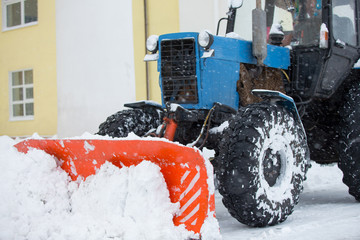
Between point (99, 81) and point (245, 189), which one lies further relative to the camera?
point (99, 81)

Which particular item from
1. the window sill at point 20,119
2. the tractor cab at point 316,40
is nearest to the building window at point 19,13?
the window sill at point 20,119

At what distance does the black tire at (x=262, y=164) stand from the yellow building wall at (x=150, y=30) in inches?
265

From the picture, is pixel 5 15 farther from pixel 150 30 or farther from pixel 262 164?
pixel 262 164

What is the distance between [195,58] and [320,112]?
70.1 inches

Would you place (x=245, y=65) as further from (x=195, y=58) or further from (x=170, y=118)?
(x=170, y=118)

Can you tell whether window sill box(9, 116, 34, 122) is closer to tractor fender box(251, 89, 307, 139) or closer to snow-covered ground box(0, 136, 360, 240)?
snow-covered ground box(0, 136, 360, 240)

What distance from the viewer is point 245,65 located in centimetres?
493

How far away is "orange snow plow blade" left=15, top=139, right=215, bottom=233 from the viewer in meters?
3.25

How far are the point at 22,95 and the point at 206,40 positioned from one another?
1058 centimetres

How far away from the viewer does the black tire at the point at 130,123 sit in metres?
4.91

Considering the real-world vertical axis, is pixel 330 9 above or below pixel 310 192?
above

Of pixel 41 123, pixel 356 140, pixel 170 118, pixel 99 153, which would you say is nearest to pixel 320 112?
pixel 356 140

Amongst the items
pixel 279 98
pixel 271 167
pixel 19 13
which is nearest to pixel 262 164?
pixel 271 167

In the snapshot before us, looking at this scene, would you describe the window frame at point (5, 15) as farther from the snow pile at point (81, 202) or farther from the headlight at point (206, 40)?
the snow pile at point (81, 202)
